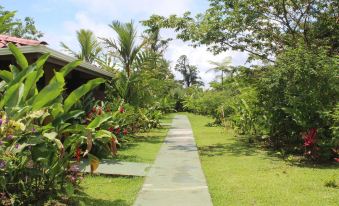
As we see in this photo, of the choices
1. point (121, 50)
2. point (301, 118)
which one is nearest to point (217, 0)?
point (121, 50)

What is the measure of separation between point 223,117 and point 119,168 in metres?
12.5

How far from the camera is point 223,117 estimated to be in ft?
68.7

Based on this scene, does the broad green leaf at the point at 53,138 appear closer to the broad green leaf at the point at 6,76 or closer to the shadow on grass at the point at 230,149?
the broad green leaf at the point at 6,76

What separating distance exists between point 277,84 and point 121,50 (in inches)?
262

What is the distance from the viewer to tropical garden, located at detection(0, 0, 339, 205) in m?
5.38

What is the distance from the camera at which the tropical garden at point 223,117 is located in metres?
5.38

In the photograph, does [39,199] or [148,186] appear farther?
[148,186]

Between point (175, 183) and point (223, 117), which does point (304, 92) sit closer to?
point (175, 183)

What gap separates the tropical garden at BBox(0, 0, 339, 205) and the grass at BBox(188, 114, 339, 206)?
3 cm

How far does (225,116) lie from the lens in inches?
857

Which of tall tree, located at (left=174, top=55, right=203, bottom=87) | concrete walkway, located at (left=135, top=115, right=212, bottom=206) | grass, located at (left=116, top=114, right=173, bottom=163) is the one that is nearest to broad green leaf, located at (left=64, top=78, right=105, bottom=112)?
concrete walkway, located at (left=135, top=115, right=212, bottom=206)

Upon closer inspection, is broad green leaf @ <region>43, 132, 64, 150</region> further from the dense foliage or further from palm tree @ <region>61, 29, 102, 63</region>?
palm tree @ <region>61, 29, 102, 63</region>

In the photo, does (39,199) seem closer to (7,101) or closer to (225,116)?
(7,101)

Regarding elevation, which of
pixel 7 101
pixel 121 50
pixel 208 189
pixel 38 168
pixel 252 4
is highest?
pixel 252 4
